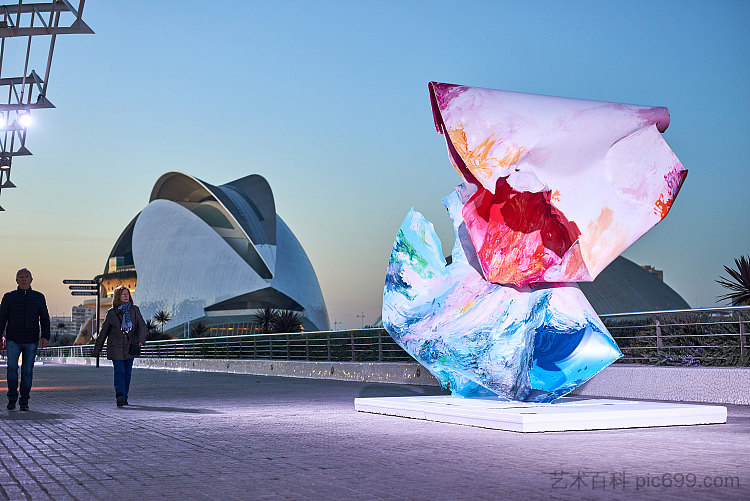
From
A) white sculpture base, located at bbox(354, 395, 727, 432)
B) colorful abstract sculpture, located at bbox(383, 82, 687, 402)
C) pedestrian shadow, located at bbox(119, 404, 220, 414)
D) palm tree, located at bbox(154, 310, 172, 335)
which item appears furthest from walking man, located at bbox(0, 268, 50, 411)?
palm tree, located at bbox(154, 310, 172, 335)

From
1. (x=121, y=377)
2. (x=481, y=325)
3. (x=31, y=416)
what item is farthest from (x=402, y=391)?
(x=31, y=416)

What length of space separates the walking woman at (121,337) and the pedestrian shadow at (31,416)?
43.9 inches

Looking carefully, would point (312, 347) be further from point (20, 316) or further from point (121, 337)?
point (20, 316)

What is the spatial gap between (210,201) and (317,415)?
6538 centimetres

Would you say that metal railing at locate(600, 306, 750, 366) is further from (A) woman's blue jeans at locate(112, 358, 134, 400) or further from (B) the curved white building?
(B) the curved white building

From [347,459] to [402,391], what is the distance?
24.9 ft

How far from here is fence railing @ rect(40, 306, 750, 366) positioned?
12.0m

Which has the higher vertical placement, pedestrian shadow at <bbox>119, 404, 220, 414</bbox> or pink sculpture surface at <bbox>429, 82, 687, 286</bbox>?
pink sculpture surface at <bbox>429, 82, 687, 286</bbox>

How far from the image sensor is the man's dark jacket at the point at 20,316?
10.3 metres

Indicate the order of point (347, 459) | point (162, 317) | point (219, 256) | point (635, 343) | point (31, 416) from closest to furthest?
point (347, 459), point (31, 416), point (635, 343), point (219, 256), point (162, 317)

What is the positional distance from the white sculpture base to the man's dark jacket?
4.61m

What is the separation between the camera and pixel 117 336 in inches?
435

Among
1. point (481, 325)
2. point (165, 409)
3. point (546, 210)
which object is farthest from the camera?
point (165, 409)

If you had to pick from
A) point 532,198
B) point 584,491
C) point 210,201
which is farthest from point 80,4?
point 210,201
